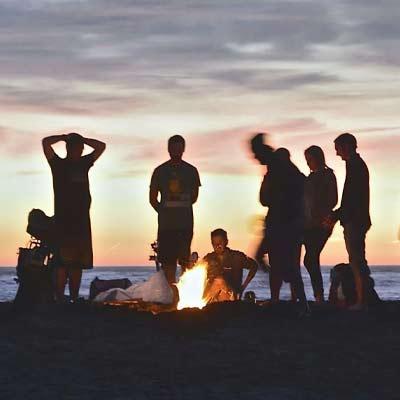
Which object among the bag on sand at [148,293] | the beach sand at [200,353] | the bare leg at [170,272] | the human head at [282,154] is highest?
the human head at [282,154]

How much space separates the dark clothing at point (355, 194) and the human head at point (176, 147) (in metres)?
1.98

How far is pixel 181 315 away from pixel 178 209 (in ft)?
5.09

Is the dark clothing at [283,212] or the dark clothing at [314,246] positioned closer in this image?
the dark clothing at [283,212]

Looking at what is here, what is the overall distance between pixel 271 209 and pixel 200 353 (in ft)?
8.88

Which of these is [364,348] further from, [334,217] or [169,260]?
[169,260]

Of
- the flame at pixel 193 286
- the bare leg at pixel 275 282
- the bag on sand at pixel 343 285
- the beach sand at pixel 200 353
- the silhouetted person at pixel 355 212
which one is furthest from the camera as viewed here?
the bag on sand at pixel 343 285

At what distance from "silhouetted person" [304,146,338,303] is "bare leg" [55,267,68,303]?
285cm

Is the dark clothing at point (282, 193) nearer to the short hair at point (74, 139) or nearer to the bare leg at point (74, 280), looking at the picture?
the short hair at point (74, 139)

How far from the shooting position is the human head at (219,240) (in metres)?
13.8

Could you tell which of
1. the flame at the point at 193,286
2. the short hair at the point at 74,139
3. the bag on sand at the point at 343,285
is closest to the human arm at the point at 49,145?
the short hair at the point at 74,139

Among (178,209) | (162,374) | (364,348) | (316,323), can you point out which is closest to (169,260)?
(178,209)

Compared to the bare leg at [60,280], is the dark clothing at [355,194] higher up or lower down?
higher up

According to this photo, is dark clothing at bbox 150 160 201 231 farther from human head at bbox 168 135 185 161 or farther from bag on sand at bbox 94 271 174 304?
bag on sand at bbox 94 271 174 304

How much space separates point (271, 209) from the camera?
1241cm
